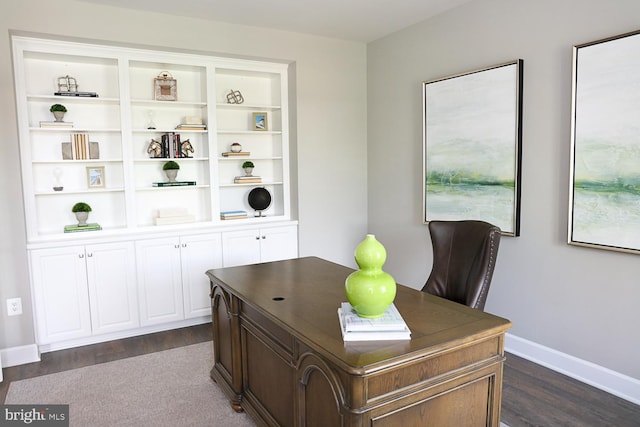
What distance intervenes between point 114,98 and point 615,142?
11.7ft

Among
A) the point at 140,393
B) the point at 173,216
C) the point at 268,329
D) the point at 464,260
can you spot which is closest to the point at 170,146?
the point at 173,216

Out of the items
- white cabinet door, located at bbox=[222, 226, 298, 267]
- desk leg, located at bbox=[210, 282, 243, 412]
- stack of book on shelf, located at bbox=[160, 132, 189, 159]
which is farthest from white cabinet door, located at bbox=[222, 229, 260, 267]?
desk leg, located at bbox=[210, 282, 243, 412]

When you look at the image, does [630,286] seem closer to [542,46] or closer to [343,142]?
[542,46]

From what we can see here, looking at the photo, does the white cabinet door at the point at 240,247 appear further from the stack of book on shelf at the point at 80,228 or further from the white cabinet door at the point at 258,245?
the stack of book on shelf at the point at 80,228

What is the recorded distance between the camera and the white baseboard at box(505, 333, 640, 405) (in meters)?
2.61

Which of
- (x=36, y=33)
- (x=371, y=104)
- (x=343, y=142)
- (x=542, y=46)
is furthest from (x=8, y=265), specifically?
(x=542, y=46)

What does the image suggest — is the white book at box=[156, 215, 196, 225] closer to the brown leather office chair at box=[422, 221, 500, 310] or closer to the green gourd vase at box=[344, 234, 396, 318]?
the brown leather office chair at box=[422, 221, 500, 310]

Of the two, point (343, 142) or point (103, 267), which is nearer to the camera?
point (103, 267)

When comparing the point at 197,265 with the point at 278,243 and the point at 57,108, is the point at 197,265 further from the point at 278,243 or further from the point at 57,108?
the point at 57,108

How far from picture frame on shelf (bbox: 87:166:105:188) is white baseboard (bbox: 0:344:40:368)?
4.24 ft

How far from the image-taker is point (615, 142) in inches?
101

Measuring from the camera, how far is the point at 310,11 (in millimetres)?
3623

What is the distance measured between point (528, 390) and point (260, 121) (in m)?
3.13

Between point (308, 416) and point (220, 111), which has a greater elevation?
point (220, 111)
